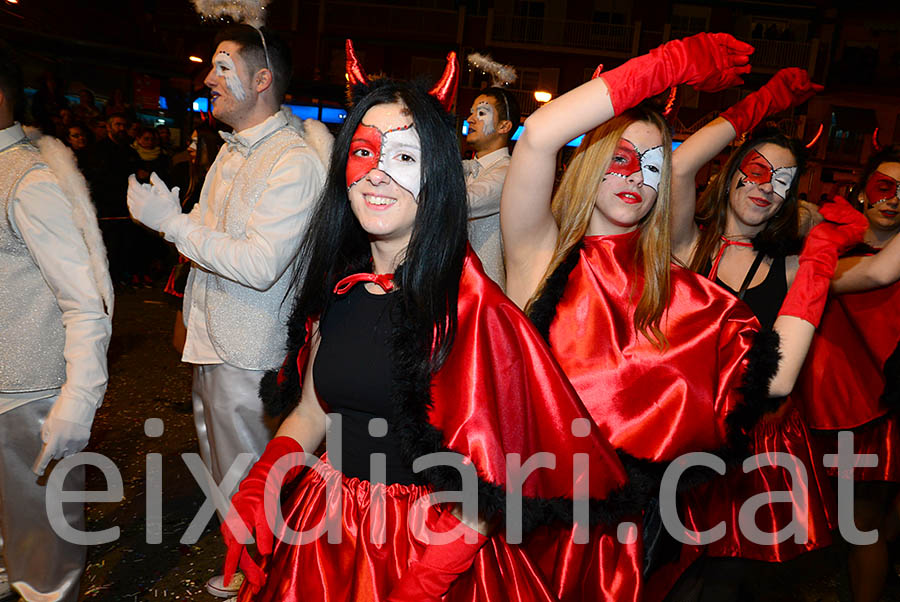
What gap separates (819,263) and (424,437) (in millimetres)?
1550

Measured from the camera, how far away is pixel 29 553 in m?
2.49

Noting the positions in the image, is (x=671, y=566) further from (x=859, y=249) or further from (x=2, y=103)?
(x=2, y=103)

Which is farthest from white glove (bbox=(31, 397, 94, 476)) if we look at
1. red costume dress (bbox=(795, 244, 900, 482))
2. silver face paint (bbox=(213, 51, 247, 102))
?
red costume dress (bbox=(795, 244, 900, 482))

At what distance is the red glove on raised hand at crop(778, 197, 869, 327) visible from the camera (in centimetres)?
226

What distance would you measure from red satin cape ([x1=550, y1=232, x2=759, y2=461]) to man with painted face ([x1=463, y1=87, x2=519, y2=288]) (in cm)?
150

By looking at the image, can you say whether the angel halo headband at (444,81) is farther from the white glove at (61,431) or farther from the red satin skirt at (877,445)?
the red satin skirt at (877,445)

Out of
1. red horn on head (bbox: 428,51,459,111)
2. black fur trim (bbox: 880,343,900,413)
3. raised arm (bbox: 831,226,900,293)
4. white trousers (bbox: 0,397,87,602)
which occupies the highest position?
red horn on head (bbox: 428,51,459,111)

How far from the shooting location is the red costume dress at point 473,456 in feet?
5.08

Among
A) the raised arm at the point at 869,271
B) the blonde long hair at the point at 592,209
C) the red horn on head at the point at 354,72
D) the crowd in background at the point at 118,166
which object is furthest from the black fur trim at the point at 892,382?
the crowd in background at the point at 118,166

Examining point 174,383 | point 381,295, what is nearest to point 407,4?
point 174,383

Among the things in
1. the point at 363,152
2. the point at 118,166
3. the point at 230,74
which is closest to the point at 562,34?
the point at 118,166

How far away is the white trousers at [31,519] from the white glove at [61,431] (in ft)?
1.10

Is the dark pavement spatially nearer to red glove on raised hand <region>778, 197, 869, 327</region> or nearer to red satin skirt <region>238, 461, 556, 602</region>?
red satin skirt <region>238, 461, 556, 602</region>

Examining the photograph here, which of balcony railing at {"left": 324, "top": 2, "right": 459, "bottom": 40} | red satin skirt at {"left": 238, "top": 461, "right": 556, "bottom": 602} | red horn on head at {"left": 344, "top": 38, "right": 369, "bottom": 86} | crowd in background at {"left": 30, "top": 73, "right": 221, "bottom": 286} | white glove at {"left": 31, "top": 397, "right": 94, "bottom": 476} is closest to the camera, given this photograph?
red satin skirt at {"left": 238, "top": 461, "right": 556, "bottom": 602}
